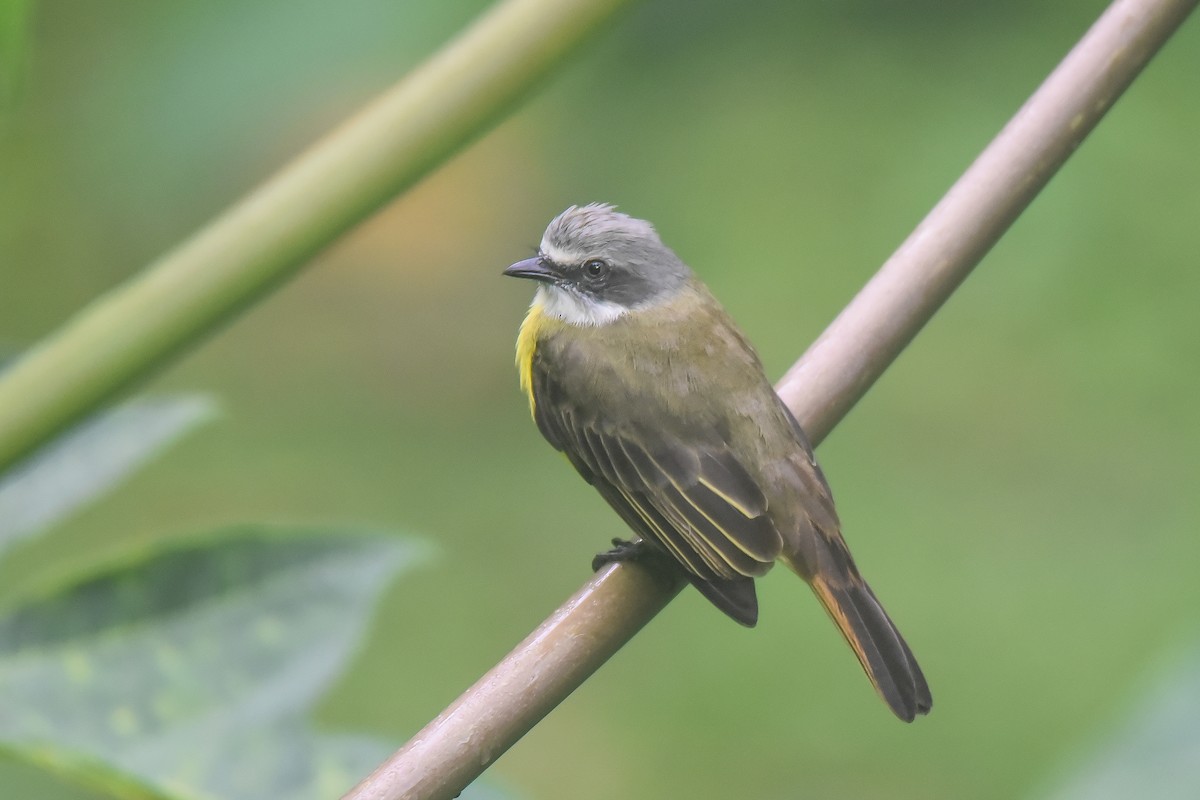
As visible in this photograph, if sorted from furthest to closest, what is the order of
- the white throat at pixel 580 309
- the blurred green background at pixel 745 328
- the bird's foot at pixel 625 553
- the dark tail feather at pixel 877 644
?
the blurred green background at pixel 745 328 → the white throat at pixel 580 309 → the dark tail feather at pixel 877 644 → the bird's foot at pixel 625 553

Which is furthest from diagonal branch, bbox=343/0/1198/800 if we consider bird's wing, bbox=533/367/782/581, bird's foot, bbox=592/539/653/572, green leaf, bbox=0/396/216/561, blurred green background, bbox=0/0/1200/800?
blurred green background, bbox=0/0/1200/800

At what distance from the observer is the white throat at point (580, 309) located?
2168 mm

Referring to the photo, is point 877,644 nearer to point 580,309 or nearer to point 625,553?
point 625,553

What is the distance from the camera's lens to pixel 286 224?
1.12 m

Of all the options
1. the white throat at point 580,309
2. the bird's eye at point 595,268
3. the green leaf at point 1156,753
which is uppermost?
the bird's eye at point 595,268

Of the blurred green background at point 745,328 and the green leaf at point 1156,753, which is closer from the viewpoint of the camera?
the green leaf at point 1156,753

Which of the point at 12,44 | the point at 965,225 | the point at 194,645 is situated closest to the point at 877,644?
the point at 965,225

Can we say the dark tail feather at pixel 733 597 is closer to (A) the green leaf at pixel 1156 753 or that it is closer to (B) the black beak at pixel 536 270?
(A) the green leaf at pixel 1156 753

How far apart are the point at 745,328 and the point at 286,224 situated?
3.52 meters

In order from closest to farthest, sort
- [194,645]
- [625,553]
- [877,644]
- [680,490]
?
[194,645], [625,553], [877,644], [680,490]

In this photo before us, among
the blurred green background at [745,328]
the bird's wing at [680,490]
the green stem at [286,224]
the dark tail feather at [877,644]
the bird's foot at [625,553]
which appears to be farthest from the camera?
the blurred green background at [745,328]

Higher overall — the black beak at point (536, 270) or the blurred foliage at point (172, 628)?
the black beak at point (536, 270)

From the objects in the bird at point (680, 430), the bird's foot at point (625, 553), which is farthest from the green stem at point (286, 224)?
the bird at point (680, 430)

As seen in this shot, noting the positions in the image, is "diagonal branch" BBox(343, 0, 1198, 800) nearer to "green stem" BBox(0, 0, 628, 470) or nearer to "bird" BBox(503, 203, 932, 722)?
"bird" BBox(503, 203, 932, 722)
